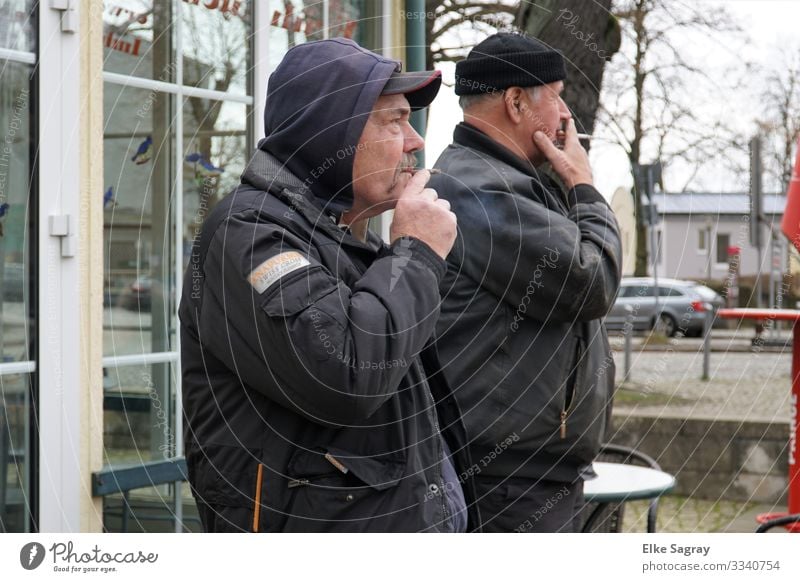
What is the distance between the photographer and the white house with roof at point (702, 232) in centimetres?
287

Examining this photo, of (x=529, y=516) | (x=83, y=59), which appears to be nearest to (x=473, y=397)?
(x=529, y=516)

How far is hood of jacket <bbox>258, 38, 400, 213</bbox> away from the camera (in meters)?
1.84

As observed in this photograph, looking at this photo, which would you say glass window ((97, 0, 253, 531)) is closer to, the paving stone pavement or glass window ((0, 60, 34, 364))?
glass window ((0, 60, 34, 364))

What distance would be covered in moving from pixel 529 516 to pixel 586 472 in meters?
0.30

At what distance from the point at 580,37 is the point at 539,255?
3.45 feet

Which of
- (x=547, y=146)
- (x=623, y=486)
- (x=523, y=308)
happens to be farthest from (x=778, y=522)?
(x=547, y=146)

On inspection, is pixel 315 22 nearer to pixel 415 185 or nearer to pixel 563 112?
pixel 563 112

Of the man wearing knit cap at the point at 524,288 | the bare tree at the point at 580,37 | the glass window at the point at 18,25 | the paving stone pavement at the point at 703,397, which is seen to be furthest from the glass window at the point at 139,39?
the paving stone pavement at the point at 703,397

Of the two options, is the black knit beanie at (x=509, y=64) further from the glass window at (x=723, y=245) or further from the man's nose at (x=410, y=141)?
the glass window at (x=723, y=245)

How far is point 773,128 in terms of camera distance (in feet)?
10.3

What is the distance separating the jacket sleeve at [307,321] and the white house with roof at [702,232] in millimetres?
1231

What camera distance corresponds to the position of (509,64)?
2.54 meters

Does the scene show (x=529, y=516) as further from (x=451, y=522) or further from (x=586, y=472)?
(x=451, y=522)

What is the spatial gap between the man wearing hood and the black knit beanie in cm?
61
